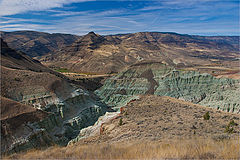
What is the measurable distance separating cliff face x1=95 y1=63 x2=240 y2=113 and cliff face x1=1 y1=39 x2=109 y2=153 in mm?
13629

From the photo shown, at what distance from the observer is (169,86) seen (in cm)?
4597

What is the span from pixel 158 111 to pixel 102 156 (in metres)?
18.7

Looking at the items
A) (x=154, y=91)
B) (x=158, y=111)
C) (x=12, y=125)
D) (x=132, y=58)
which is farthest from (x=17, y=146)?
(x=132, y=58)

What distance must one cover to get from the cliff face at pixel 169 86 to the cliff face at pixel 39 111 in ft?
44.7

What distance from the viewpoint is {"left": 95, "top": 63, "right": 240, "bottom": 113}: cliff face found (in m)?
39.0

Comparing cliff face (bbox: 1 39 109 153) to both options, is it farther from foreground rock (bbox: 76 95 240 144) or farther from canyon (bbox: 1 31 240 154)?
foreground rock (bbox: 76 95 240 144)

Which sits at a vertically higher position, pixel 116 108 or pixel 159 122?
pixel 159 122

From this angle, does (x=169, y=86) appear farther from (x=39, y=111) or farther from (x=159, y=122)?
(x=39, y=111)

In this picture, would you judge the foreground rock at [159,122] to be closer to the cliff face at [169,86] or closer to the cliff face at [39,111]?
the cliff face at [39,111]

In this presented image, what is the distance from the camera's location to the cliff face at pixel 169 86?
128 ft

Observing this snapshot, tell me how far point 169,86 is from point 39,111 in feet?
114

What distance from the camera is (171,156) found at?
573 cm

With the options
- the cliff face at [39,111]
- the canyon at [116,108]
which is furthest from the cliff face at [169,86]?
the cliff face at [39,111]

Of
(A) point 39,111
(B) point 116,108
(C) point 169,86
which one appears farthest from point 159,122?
(C) point 169,86
